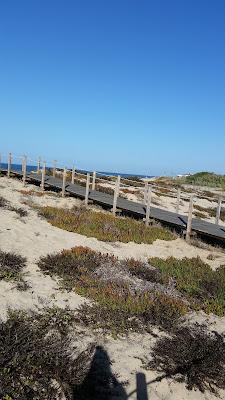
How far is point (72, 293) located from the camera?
314 inches

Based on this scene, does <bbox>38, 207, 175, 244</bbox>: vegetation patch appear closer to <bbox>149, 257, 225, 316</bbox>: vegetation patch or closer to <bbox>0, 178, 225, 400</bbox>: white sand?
<bbox>0, 178, 225, 400</bbox>: white sand

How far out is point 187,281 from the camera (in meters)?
9.32

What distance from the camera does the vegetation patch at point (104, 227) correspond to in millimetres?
13672

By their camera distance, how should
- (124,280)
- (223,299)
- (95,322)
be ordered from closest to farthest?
(95,322) → (223,299) → (124,280)

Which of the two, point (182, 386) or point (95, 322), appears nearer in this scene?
point (182, 386)

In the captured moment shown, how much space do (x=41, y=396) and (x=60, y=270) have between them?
4.67 m

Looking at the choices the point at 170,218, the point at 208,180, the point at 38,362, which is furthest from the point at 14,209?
the point at 208,180

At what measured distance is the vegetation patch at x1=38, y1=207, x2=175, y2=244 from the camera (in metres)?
13.7

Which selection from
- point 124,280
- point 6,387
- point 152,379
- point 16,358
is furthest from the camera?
point 124,280

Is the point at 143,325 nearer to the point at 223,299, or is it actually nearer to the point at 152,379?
the point at 152,379

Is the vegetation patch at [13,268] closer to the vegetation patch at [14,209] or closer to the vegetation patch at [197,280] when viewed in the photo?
the vegetation patch at [197,280]

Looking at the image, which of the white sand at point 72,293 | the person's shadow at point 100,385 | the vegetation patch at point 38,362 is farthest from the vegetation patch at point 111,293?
the person's shadow at point 100,385

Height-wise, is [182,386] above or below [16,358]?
below

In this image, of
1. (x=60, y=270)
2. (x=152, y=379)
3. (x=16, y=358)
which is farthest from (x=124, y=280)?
(x=16, y=358)
